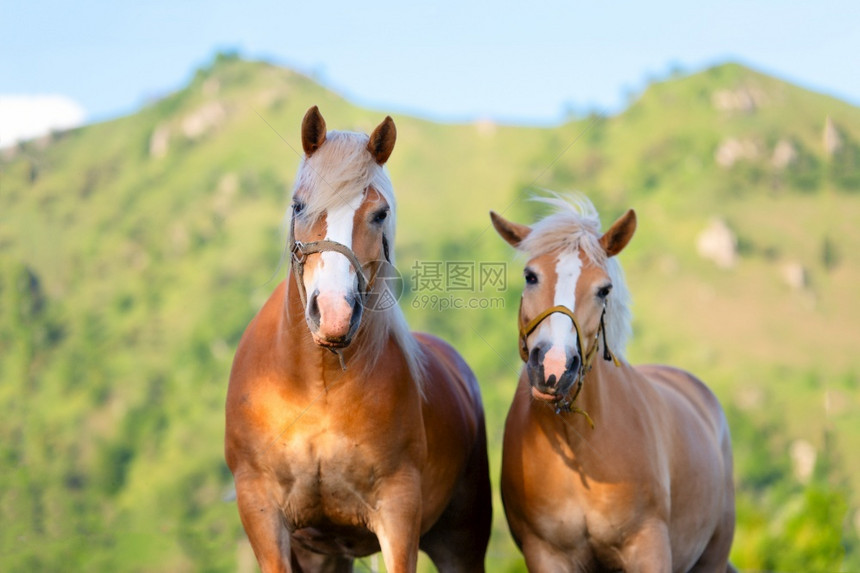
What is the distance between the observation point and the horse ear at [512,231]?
16.9 feet

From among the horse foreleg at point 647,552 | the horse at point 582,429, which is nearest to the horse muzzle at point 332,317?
the horse at point 582,429

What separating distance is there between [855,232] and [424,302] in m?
60.5

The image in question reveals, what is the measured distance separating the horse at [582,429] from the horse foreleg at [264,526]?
129 centimetres

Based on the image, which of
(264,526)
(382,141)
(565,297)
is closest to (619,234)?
(565,297)

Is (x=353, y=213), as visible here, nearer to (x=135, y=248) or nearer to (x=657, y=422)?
(x=657, y=422)

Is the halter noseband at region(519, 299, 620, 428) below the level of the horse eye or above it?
below

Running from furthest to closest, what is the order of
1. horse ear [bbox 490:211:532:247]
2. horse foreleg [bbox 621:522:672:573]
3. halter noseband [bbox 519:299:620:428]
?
horse ear [bbox 490:211:532:247], horse foreleg [bbox 621:522:672:573], halter noseband [bbox 519:299:620:428]

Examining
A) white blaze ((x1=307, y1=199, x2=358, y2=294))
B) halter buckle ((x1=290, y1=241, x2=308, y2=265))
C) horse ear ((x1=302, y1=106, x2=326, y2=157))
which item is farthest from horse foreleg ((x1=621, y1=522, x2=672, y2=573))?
horse ear ((x1=302, y1=106, x2=326, y2=157))

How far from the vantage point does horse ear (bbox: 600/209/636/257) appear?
4.86 meters

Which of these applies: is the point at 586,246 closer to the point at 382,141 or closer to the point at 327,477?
the point at 382,141

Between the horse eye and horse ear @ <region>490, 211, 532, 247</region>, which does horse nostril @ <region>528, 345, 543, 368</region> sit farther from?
horse ear @ <region>490, 211, 532, 247</region>

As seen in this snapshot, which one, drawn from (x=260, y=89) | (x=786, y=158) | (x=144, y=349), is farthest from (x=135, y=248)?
(x=786, y=158)

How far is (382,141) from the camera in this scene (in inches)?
171

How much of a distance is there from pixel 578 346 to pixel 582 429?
0.55m
